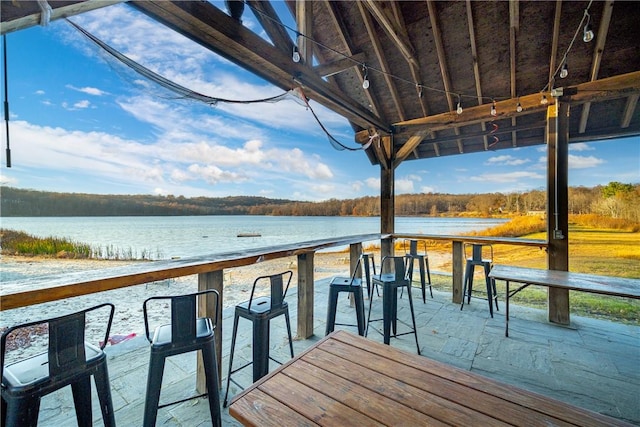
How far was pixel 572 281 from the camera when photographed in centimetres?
278

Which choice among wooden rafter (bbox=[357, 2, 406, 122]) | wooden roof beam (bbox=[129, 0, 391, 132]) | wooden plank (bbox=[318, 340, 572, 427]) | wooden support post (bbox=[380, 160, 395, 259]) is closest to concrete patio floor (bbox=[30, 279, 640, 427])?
wooden plank (bbox=[318, 340, 572, 427])

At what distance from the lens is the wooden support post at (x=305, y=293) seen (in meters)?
2.97

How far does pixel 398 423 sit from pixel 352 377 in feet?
1.01

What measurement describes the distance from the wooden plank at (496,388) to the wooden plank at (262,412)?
0.49m

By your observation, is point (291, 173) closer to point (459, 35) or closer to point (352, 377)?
point (459, 35)

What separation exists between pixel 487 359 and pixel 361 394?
225cm

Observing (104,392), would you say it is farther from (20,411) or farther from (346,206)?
(346,206)

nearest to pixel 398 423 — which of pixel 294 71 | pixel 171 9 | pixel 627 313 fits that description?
pixel 171 9

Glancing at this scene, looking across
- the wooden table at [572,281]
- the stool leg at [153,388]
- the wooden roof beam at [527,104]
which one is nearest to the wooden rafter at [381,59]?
the wooden roof beam at [527,104]

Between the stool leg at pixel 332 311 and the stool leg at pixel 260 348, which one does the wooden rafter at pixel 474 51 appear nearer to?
the stool leg at pixel 332 311

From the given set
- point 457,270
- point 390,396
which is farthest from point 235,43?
point 457,270

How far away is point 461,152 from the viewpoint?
5.28 metres

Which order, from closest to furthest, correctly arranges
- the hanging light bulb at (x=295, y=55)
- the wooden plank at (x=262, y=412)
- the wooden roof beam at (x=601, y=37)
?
the wooden plank at (x=262, y=412) → the hanging light bulb at (x=295, y=55) → the wooden roof beam at (x=601, y=37)

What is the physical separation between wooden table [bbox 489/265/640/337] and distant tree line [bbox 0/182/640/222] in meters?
2.04
